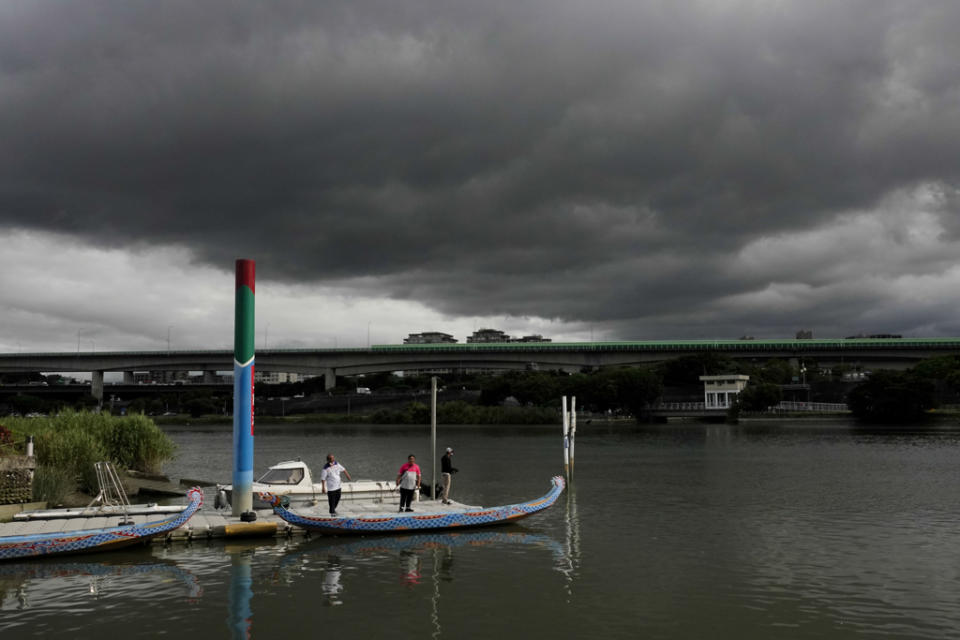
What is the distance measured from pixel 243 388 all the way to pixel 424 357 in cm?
12584

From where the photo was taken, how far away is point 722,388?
146750mm

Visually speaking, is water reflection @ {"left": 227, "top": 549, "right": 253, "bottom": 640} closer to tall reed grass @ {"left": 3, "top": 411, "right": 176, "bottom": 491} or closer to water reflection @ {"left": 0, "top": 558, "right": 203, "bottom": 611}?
water reflection @ {"left": 0, "top": 558, "right": 203, "bottom": 611}

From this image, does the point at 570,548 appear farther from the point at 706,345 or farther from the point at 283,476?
the point at 706,345

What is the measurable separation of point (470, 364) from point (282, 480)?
416 feet

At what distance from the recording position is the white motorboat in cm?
2877

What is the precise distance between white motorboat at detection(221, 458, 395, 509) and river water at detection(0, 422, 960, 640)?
17.1 ft

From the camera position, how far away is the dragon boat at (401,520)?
928 inches

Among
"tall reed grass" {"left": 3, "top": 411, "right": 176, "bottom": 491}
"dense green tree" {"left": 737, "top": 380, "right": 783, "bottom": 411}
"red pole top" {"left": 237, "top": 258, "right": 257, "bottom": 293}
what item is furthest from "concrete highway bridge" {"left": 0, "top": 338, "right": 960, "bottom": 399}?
"red pole top" {"left": 237, "top": 258, "right": 257, "bottom": 293}

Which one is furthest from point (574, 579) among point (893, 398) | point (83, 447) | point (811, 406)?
point (811, 406)

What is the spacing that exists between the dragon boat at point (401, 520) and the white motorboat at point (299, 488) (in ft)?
12.5

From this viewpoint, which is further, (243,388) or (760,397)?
(760,397)

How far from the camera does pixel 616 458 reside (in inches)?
2251

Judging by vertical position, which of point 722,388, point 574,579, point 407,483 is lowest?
point 574,579

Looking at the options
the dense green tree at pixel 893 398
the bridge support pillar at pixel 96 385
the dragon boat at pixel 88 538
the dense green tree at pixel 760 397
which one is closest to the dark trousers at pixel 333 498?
the dragon boat at pixel 88 538
